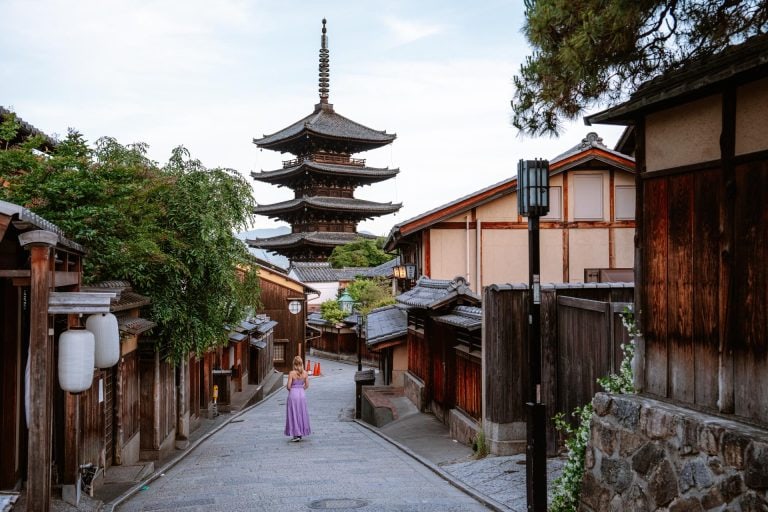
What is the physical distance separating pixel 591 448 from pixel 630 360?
100cm

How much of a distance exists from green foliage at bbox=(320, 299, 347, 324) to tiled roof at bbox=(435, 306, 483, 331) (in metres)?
31.1

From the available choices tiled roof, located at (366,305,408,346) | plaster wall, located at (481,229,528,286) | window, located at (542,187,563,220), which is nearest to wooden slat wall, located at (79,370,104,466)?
tiled roof, located at (366,305,408,346)

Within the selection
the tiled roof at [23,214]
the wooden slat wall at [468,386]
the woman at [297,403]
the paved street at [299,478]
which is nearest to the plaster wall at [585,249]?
the wooden slat wall at [468,386]

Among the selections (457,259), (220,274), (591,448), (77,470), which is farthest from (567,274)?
(77,470)

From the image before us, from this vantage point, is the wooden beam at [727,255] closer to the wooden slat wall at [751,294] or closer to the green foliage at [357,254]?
the wooden slat wall at [751,294]

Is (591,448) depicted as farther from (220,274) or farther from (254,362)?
(254,362)

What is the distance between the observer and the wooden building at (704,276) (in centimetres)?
547

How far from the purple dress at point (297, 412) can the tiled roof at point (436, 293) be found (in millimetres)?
3352

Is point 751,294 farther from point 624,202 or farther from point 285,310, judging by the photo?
point 285,310

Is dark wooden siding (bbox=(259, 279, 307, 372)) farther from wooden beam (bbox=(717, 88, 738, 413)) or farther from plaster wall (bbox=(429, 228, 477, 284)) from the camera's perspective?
wooden beam (bbox=(717, 88, 738, 413))

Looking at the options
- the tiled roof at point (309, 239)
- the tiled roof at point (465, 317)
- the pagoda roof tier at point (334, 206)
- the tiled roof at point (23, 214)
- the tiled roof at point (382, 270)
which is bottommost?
the tiled roof at point (465, 317)

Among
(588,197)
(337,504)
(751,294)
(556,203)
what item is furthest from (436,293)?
(751,294)

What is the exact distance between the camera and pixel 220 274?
1416 cm

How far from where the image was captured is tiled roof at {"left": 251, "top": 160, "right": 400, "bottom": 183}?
51.3 m
